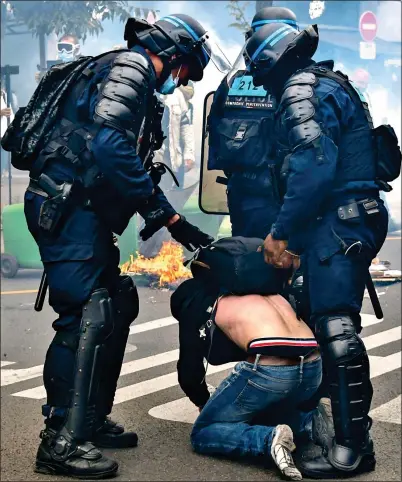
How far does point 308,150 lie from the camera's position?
14.0 ft

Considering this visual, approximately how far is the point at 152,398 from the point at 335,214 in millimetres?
1895

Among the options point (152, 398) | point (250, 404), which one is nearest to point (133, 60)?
point (250, 404)

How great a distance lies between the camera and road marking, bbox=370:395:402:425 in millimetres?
5434

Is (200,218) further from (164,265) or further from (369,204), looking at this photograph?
(369,204)

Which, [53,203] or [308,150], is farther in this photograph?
[53,203]

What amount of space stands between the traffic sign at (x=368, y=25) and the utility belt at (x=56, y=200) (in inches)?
637

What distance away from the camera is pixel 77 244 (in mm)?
4465

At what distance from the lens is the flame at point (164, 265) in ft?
31.9

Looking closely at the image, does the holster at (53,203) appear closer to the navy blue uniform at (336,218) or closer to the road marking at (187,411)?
the navy blue uniform at (336,218)

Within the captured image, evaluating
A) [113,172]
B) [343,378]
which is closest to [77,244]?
[113,172]

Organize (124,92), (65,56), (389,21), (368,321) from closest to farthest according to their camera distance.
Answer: (124,92) → (368,321) → (65,56) → (389,21)

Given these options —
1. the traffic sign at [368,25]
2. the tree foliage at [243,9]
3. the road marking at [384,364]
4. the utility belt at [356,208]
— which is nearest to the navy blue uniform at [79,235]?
the utility belt at [356,208]

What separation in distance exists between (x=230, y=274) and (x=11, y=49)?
8550mm

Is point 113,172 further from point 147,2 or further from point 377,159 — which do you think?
point 147,2
